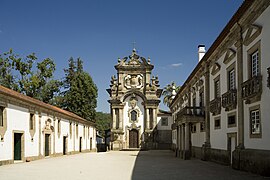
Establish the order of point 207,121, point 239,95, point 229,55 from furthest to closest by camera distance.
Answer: point 207,121
point 229,55
point 239,95

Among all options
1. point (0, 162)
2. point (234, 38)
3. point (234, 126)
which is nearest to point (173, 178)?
point (234, 126)

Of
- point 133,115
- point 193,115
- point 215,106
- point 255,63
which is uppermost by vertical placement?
point 255,63

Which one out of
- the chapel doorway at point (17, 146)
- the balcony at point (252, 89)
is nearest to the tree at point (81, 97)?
the chapel doorway at point (17, 146)

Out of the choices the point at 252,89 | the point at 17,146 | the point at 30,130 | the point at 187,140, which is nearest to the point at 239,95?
the point at 252,89

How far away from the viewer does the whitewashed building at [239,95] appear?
529 inches

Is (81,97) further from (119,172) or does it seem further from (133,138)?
(119,172)

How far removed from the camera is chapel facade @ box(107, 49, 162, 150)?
45.6 metres

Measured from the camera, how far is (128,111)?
4606cm

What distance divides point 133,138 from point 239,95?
31.0 m

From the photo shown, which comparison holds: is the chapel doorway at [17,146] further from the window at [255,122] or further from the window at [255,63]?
the window at [255,63]

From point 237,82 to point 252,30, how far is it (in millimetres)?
2826

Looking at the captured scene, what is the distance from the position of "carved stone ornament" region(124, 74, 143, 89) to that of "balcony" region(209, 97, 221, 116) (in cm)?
2477

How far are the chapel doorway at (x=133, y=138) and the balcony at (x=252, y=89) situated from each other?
31595mm

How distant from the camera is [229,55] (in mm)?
18203
